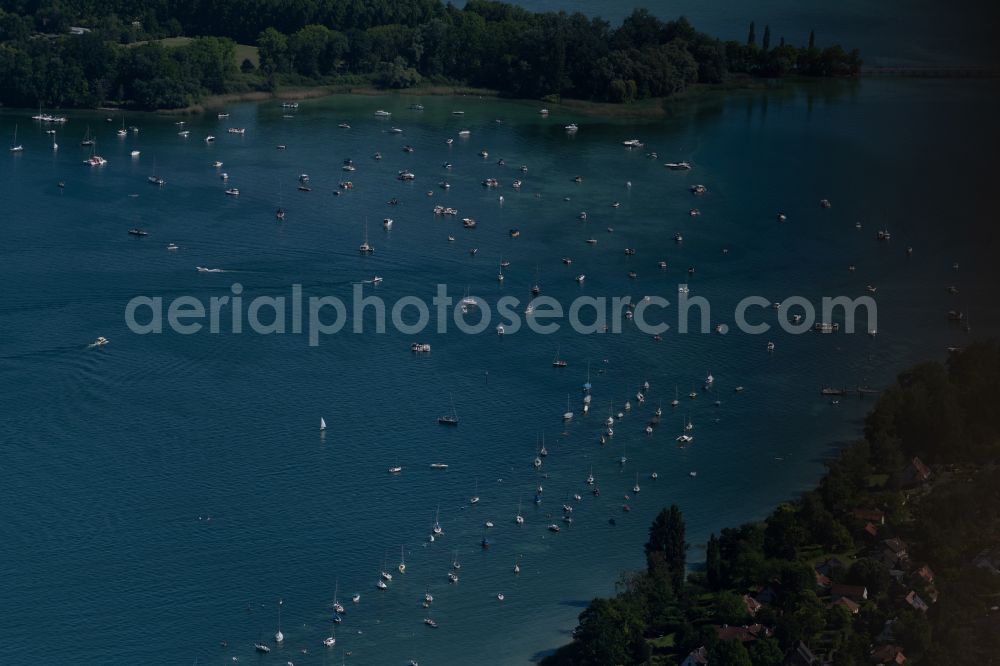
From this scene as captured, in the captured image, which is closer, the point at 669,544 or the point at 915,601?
the point at 915,601

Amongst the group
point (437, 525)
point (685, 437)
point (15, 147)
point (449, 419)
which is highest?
point (15, 147)

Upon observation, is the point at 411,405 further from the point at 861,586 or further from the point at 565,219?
the point at 565,219

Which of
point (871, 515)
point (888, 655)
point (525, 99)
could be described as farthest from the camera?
point (525, 99)

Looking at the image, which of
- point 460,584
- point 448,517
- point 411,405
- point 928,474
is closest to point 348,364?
point 411,405

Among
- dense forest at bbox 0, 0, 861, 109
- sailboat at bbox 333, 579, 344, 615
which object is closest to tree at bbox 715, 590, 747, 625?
sailboat at bbox 333, 579, 344, 615

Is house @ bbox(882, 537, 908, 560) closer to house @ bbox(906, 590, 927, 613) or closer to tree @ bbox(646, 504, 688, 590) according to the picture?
house @ bbox(906, 590, 927, 613)

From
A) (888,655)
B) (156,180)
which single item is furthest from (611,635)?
(156,180)

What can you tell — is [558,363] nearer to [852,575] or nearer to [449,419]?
[449,419]
